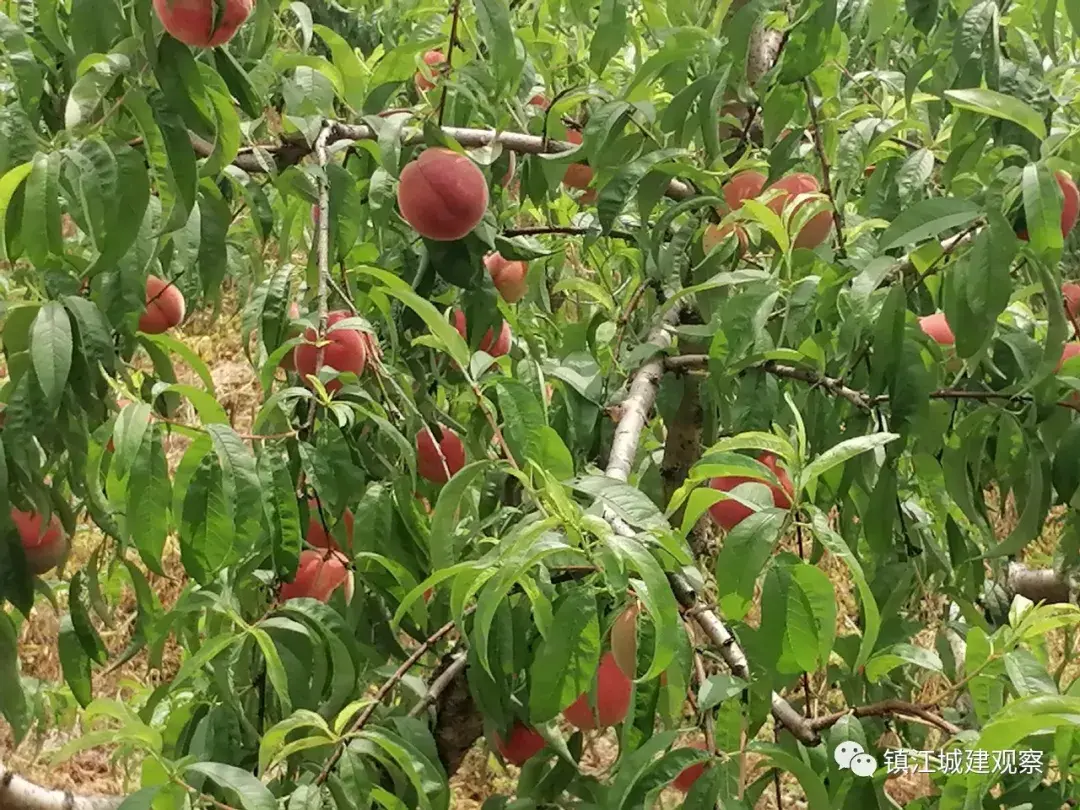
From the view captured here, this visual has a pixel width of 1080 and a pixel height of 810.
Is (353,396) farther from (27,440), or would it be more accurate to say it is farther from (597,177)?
(597,177)

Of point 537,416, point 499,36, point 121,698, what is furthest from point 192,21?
point 121,698

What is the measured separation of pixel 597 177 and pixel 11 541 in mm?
593

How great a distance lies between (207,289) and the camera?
900mm

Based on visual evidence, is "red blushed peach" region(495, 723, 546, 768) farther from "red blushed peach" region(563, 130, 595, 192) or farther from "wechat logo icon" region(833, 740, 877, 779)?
"red blushed peach" region(563, 130, 595, 192)

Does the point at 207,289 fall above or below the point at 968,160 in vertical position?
below

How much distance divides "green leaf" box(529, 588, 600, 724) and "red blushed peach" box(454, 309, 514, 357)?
0.57 meters


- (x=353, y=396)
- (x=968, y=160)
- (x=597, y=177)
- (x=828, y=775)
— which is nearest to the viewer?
(x=828, y=775)

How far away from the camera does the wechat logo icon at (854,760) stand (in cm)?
62

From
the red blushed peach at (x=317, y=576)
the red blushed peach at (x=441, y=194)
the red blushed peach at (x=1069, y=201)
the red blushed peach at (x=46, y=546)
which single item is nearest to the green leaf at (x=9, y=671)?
the red blushed peach at (x=46, y=546)

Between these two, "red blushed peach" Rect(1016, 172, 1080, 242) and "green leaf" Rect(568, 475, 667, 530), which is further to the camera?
"red blushed peach" Rect(1016, 172, 1080, 242)

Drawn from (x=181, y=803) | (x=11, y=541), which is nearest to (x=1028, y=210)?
(x=181, y=803)

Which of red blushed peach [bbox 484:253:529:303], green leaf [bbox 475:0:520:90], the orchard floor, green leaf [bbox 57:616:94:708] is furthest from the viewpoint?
the orchard floor

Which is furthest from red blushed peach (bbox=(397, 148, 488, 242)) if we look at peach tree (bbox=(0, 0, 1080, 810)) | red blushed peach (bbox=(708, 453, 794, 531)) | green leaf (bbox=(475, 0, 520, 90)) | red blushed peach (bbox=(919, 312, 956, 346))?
red blushed peach (bbox=(919, 312, 956, 346))

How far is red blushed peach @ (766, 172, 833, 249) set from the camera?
3.42 ft
